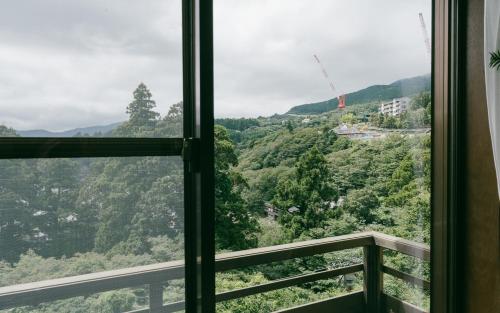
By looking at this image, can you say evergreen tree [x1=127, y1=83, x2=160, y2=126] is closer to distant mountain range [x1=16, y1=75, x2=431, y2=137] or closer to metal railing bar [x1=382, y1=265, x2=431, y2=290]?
distant mountain range [x1=16, y1=75, x2=431, y2=137]

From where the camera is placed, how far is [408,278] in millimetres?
2115

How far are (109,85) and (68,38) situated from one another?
196 millimetres

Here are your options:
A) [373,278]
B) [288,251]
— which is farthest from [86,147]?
[373,278]

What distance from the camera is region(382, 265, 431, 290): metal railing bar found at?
2057 millimetres

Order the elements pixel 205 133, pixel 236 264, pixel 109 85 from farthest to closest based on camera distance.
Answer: pixel 236 264, pixel 205 133, pixel 109 85

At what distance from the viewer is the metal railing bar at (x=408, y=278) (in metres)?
2.06

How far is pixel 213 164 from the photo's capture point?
1507 millimetres

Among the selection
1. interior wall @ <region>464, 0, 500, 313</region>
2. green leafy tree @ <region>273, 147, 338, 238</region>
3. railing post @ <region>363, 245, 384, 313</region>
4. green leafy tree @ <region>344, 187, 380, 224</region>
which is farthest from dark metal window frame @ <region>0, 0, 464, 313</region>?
interior wall @ <region>464, 0, 500, 313</region>

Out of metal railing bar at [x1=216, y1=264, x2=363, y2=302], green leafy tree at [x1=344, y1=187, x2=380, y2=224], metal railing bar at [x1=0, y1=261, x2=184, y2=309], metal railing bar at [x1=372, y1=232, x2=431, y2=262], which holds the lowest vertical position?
metal railing bar at [x1=216, y1=264, x2=363, y2=302]

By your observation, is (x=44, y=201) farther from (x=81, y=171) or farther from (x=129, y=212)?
(x=129, y=212)

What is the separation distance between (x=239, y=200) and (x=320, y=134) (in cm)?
50

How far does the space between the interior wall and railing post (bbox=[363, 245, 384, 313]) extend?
514 mm

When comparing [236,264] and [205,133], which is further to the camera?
[236,264]

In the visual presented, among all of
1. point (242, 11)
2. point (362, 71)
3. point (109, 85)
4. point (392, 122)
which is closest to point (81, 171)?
point (109, 85)
